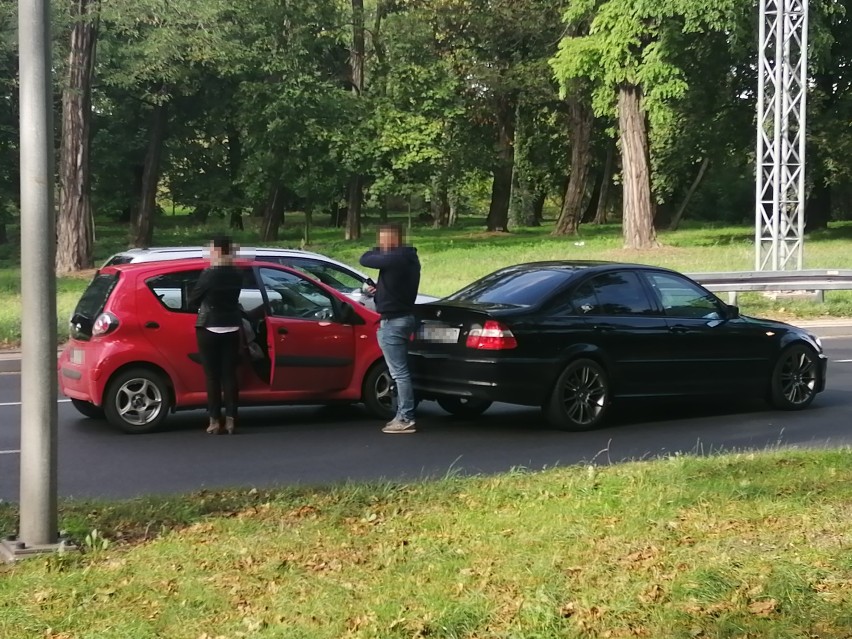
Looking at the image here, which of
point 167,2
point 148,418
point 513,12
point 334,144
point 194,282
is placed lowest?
point 148,418

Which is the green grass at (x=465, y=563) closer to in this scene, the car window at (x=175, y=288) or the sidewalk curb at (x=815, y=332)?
the car window at (x=175, y=288)

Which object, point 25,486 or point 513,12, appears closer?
point 25,486

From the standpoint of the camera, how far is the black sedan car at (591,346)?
998 cm

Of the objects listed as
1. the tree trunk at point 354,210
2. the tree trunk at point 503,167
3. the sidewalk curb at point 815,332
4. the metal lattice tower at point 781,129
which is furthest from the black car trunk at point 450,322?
the tree trunk at point 503,167

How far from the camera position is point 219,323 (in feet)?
32.4

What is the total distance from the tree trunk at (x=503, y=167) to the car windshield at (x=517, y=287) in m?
38.8

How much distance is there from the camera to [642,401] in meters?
10.7

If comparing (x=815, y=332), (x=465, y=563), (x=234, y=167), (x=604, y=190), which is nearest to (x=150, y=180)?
(x=234, y=167)

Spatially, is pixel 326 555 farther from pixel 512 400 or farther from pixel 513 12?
pixel 513 12

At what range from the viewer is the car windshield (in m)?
10.3

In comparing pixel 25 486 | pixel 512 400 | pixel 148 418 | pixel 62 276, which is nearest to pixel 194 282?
pixel 148 418

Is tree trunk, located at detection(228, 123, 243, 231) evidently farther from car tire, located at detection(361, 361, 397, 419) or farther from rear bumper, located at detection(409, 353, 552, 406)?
rear bumper, located at detection(409, 353, 552, 406)

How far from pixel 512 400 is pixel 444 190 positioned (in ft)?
123

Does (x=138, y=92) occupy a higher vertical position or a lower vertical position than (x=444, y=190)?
higher
